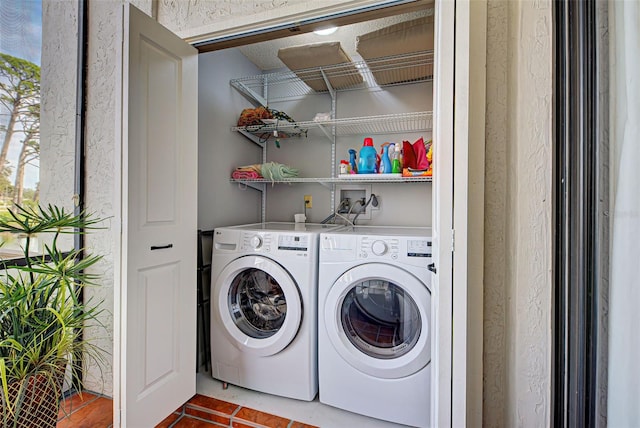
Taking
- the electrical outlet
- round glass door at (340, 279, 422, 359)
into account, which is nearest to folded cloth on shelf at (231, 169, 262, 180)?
the electrical outlet

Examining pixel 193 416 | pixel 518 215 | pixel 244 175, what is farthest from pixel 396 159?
pixel 193 416

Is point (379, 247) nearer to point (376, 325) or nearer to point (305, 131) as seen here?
point (376, 325)

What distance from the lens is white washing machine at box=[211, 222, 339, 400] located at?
1.56 metres

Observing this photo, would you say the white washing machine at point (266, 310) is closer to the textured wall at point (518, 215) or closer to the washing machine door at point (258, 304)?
the washing machine door at point (258, 304)

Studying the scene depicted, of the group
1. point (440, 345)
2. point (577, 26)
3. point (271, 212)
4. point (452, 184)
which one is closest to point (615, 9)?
point (577, 26)

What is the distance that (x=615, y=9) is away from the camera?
59 cm

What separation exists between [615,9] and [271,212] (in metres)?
2.30

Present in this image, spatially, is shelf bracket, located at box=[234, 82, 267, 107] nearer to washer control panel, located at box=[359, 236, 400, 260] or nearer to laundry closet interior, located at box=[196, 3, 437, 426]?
A: laundry closet interior, located at box=[196, 3, 437, 426]

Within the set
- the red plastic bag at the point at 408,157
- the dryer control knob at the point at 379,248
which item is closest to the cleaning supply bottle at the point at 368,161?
the red plastic bag at the point at 408,157

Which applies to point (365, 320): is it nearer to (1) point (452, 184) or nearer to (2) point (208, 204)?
(1) point (452, 184)

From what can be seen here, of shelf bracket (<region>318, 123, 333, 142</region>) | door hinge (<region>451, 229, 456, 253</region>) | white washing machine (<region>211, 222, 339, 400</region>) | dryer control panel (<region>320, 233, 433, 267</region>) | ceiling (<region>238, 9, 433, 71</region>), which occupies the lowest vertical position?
white washing machine (<region>211, 222, 339, 400</region>)

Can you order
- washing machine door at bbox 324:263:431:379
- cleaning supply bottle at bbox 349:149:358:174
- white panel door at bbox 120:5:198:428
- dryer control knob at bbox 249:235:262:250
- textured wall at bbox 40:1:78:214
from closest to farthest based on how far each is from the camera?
white panel door at bbox 120:5:198:428 < washing machine door at bbox 324:263:431:379 < textured wall at bbox 40:1:78:214 < dryer control knob at bbox 249:235:262:250 < cleaning supply bottle at bbox 349:149:358:174

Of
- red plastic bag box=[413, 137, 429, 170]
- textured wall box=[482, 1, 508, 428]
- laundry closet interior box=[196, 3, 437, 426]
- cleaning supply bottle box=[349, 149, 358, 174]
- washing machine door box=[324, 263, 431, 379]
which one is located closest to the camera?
textured wall box=[482, 1, 508, 428]

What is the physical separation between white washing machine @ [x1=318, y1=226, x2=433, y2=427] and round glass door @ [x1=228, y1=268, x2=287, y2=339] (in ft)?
1.01
